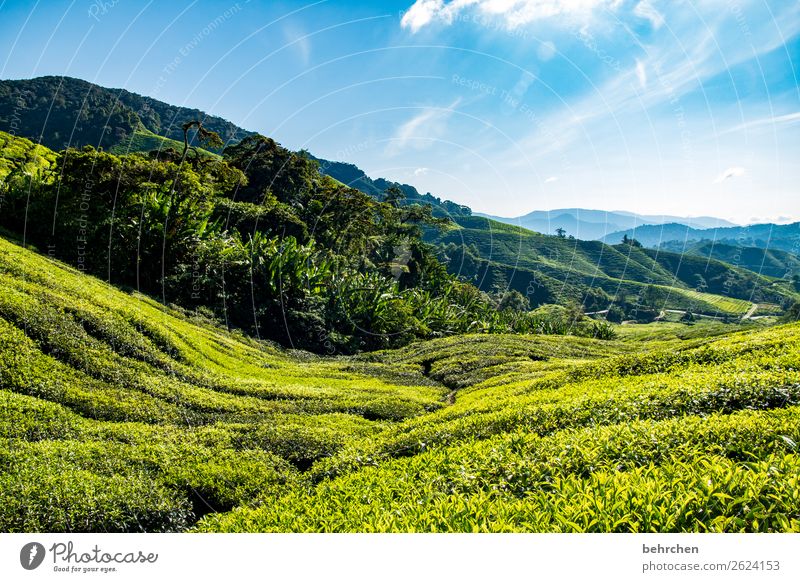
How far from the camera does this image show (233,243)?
121 feet

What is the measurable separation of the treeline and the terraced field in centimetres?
1123

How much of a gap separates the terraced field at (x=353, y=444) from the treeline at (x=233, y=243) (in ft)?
36.8

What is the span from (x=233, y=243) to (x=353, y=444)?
2871 cm

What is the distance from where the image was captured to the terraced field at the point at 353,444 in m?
5.29

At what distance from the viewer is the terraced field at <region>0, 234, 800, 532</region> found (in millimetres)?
5285

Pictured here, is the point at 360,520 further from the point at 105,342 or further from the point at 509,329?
the point at 509,329

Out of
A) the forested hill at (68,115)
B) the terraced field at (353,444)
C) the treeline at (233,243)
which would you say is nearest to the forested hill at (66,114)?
the forested hill at (68,115)

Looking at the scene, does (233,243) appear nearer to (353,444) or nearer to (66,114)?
(353,444)

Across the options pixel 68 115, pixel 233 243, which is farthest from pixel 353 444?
pixel 68 115

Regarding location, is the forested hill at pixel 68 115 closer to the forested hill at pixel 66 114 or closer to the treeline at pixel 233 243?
the forested hill at pixel 66 114

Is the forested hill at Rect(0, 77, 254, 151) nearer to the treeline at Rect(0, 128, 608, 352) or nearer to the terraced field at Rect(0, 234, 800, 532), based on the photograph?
the treeline at Rect(0, 128, 608, 352)

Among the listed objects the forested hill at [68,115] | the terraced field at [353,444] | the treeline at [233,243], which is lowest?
the terraced field at [353,444]

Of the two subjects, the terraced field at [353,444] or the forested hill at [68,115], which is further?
the forested hill at [68,115]

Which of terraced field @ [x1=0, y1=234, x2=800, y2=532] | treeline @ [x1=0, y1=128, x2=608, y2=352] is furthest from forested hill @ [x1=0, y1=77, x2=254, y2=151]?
terraced field @ [x1=0, y1=234, x2=800, y2=532]
